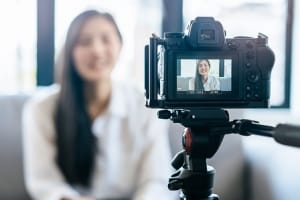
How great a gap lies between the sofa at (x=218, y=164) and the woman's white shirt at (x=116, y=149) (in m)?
0.06

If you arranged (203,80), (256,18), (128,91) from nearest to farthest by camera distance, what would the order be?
(203,80) → (128,91) → (256,18)

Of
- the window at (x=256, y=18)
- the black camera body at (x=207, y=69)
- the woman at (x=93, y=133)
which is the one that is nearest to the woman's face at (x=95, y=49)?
the woman at (x=93, y=133)

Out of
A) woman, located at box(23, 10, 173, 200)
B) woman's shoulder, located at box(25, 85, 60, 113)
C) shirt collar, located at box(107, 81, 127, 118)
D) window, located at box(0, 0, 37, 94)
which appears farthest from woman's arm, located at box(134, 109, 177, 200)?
window, located at box(0, 0, 37, 94)

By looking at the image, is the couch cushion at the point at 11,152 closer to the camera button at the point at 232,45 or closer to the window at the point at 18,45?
the window at the point at 18,45

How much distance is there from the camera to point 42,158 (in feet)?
6.07

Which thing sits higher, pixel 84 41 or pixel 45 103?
pixel 84 41

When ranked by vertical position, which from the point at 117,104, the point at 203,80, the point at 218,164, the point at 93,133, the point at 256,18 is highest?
the point at 256,18

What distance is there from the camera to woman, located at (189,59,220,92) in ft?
2.96

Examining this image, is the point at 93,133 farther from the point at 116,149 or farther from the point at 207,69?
the point at 207,69

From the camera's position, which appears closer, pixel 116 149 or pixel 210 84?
pixel 210 84

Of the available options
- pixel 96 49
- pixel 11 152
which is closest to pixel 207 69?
pixel 96 49

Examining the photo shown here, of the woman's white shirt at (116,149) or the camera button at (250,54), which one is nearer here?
the camera button at (250,54)

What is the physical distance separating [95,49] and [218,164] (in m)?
0.67

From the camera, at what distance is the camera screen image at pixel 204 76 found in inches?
35.5
